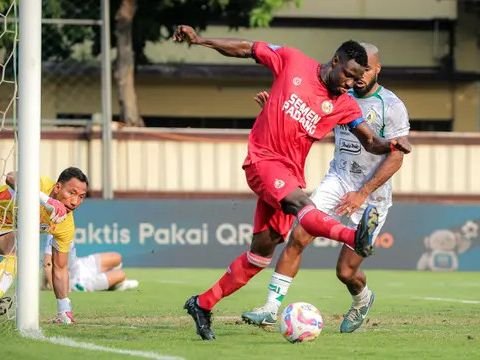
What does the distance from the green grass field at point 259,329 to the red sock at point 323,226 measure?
716mm

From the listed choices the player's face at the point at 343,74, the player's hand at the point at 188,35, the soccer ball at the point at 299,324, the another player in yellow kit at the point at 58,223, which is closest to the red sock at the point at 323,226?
the soccer ball at the point at 299,324

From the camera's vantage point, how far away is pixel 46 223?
478 inches

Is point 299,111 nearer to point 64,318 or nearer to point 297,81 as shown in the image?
point 297,81

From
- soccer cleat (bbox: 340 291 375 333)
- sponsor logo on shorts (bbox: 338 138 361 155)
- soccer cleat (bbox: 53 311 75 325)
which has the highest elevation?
sponsor logo on shorts (bbox: 338 138 361 155)

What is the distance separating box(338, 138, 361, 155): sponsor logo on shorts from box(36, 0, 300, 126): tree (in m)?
11.8

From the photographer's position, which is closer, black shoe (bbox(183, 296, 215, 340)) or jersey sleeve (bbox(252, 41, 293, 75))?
black shoe (bbox(183, 296, 215, 340))

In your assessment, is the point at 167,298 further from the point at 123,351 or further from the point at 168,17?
the point at 168,17

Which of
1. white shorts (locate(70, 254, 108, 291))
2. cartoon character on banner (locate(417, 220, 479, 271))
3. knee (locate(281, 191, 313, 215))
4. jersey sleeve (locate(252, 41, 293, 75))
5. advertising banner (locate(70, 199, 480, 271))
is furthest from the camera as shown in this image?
cartoon character on banner (locate(417, 220, 479, 271))

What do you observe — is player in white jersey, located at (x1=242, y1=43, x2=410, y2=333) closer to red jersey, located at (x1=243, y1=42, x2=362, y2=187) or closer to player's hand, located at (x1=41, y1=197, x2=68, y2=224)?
red jersey, located at (x1=243, y1=42, x2=362, y2=187)

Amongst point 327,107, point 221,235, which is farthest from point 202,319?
point 221,235

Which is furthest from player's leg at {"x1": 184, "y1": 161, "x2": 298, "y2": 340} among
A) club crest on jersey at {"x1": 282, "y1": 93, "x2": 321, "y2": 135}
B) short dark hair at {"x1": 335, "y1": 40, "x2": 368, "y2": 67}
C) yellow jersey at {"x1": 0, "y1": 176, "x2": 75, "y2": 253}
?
yellow jersey at {"x1": 0, "y1": 176, "x2": 75, "y2": 253}

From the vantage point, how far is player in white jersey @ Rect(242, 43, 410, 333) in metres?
11.7

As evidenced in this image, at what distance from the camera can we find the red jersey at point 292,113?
10.5 meters

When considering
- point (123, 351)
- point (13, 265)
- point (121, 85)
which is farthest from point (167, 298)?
point (121, 85)
